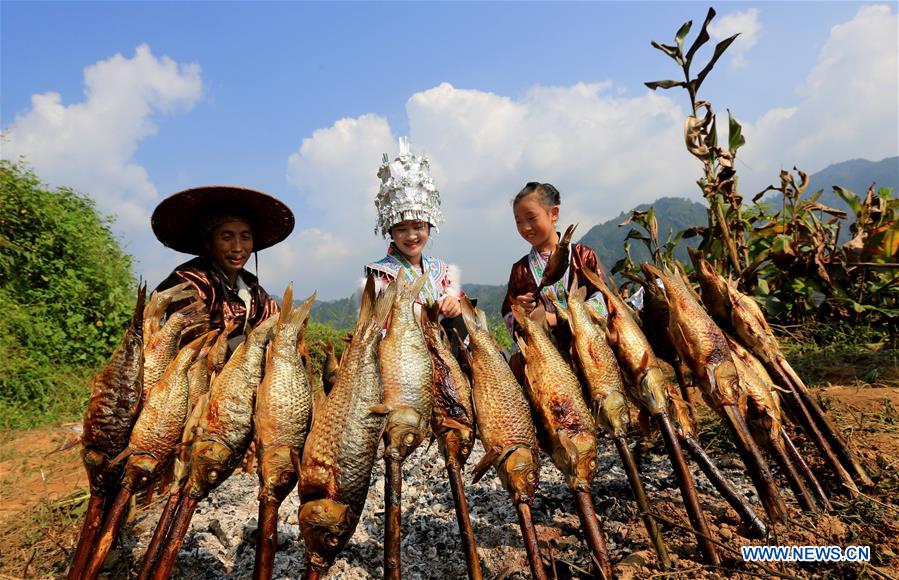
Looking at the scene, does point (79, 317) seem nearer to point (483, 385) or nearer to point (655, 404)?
point (483, 385)

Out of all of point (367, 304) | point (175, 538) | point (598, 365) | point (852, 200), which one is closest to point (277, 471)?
point (175, 538)

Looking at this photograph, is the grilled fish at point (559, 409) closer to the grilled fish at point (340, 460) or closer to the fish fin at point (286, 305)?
the grilled fish at point (340, 460)

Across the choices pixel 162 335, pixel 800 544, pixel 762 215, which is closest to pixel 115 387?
pixel 162 335

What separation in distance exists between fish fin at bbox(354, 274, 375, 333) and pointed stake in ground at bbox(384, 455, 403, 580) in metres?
0.72

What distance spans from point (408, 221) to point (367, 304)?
5.38 ft

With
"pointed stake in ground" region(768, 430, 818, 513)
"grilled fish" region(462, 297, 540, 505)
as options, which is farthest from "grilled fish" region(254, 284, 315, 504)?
"pointed stake in ground" region(768, 430, 818, 513)

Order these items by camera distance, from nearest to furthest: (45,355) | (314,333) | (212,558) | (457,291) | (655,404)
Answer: (655,404)
(212,558)
(457,291)
(45,355)
(314,333)

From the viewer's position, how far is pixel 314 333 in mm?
11195

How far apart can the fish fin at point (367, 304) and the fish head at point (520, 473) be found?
3.27 feet

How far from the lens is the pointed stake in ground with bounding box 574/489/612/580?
174 cm

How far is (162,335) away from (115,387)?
0.44 meters

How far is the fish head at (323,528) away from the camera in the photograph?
176cm

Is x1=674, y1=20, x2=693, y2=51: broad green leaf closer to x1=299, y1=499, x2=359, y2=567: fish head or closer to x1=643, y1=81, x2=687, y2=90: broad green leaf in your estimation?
x1=643, y1=81, x2=687, y2=90: broad green leaf

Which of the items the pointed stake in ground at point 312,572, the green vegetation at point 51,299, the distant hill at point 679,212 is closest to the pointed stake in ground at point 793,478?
the pointed stake in ground at point 312,572
